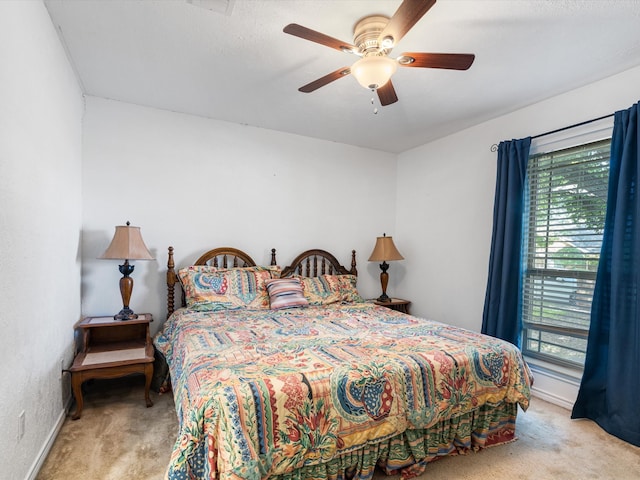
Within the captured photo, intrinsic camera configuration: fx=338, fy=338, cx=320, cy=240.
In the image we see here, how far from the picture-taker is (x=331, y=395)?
5.20 ft

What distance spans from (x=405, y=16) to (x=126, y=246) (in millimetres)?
2589

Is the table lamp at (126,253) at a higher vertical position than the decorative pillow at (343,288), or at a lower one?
higher

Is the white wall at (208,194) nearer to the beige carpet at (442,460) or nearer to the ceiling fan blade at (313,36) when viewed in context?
the beige carpet at (442,460)

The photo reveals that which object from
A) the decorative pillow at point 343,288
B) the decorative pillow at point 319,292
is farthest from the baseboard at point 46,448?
the decorative pillow at point 343,288

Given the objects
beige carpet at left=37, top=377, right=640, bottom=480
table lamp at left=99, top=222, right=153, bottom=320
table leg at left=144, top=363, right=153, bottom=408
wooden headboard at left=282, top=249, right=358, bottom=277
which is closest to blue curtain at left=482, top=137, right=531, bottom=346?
beige carpet at left=37, top=377, right=640, bottom=480

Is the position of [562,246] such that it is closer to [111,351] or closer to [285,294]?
[285,294]

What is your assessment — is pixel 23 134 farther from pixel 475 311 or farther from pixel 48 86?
pixel 475 311

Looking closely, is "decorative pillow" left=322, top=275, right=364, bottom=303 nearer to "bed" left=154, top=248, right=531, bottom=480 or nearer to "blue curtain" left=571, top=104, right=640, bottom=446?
"bed" left=154, top=248, right=531, bottom=480

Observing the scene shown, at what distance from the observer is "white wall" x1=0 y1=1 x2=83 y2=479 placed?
146 cm

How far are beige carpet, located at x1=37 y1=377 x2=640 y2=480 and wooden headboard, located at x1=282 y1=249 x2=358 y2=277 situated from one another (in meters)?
1.85

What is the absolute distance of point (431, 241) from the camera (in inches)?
163

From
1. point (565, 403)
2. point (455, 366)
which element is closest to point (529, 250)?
point (565, 403)

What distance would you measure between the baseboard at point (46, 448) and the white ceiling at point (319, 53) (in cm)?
250

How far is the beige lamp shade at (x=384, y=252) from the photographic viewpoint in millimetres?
4055
